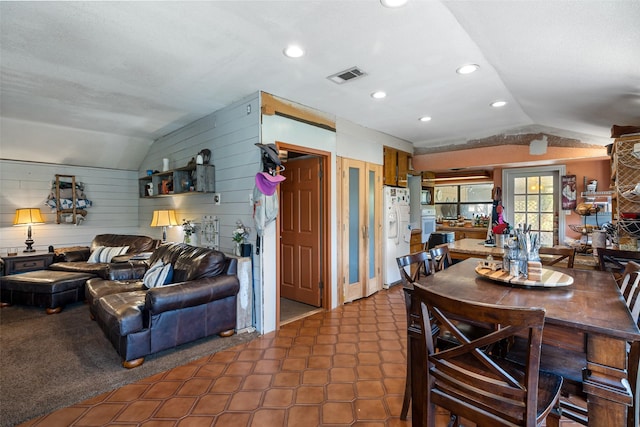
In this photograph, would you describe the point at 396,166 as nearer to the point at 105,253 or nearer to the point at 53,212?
the point at 105,253

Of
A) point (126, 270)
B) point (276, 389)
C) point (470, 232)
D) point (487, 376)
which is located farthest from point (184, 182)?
point (470, 232)

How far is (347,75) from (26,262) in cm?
555

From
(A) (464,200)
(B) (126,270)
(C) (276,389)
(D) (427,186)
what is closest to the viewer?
(C) (276,389)

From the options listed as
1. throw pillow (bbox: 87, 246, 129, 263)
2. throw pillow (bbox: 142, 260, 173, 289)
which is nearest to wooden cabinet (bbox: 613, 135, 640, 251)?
throw pillow (bbox: 142, 260, 173, 289)

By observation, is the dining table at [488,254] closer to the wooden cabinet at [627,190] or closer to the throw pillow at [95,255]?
the wooden cabinet at [627,190]

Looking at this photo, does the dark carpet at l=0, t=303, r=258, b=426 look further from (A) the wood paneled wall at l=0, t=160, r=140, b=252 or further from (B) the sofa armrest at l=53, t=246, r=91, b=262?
(A) the wood paneled wall at l=0, t=160, r=140, b=252

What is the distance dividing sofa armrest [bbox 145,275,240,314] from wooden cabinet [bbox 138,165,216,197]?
129cm

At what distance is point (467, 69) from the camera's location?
8.93 feet

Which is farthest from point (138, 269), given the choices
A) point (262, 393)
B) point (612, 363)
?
point (612, 363)

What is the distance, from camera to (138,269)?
14.1 feet

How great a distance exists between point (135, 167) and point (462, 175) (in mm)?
7140

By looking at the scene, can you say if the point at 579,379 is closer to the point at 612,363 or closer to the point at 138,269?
the point at 612,363

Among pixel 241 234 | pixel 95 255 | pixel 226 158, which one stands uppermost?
pixel 226 158

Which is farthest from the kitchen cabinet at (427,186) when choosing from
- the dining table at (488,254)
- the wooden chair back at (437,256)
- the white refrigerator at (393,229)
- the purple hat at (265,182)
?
the purple hat at (265,182)
